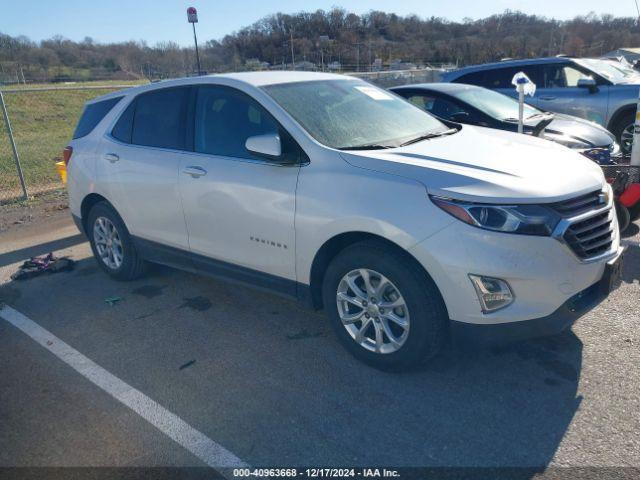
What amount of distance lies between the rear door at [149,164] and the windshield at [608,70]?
7397 millimetres

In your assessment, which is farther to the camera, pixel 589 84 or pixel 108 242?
pixel 589 84

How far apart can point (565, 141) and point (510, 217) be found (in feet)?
14.0

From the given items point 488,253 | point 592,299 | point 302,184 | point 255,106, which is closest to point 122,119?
point 255,106

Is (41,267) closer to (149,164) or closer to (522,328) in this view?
(149,164)

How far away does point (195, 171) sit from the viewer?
3982 millimetres

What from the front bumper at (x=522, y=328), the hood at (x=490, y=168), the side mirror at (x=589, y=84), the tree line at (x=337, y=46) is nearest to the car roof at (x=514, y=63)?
the side mirror at (x=589, y=84)

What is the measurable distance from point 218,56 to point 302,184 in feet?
107

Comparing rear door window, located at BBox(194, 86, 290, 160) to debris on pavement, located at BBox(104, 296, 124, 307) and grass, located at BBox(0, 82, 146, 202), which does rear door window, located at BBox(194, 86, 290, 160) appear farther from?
grass, located at BBox(0, 82, 146, 202)

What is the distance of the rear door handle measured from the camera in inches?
186

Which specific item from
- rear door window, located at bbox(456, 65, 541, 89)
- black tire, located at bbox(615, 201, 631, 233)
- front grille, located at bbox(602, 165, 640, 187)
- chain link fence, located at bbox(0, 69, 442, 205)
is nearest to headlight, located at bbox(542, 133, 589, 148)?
front grille, located at bbox(602, 165, 640, 187)

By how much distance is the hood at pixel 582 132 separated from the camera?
6.49 m

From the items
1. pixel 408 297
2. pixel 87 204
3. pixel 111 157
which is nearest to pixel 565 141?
pixel 408 297

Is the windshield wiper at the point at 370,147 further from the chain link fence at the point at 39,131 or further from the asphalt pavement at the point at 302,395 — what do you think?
the chain link fence at the point at 39,131

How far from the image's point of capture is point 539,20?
2411 inches
